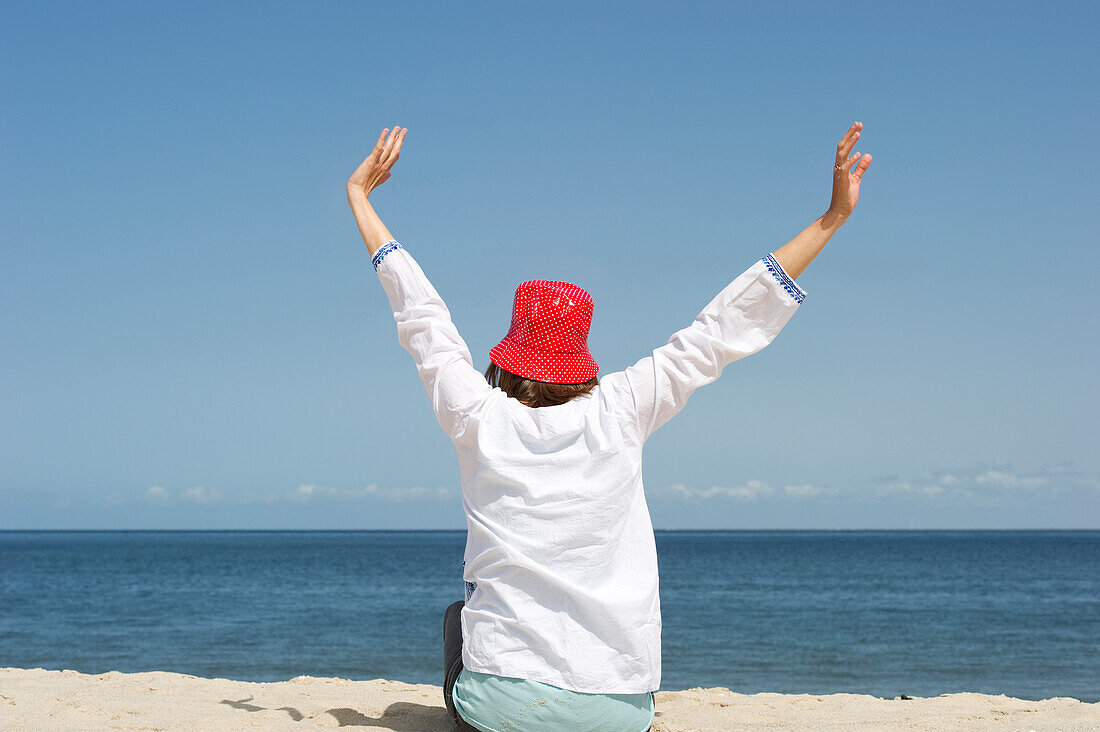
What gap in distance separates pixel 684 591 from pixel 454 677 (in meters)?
30.7

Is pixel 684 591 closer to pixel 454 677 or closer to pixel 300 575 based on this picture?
pixel 300 575

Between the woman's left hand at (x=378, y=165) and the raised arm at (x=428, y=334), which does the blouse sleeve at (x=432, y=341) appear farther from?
the woman's left hand at (x=378, y=165)

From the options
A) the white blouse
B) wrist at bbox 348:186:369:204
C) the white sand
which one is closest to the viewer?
the white blouse

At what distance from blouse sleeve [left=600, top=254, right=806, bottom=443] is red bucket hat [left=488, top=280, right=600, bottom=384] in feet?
0.56

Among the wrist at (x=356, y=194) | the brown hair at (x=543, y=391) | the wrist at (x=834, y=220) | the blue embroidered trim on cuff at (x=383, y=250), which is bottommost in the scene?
the brown hair at (x=543, y=391)

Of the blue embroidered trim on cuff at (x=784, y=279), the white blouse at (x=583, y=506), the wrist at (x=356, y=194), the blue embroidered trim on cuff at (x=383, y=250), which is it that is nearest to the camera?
the white blouse at (x=583, y=506)

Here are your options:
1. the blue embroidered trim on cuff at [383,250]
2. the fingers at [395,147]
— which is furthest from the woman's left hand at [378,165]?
the blue embroidered trim on cuff at [383,250]

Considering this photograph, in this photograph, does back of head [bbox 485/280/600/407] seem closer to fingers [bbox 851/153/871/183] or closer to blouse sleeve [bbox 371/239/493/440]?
blouse sleeve [bbox 371/239/493/440]

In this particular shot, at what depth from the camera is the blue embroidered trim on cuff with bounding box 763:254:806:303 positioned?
268 centimetres

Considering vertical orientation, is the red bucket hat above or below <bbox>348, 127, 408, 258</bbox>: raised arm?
below

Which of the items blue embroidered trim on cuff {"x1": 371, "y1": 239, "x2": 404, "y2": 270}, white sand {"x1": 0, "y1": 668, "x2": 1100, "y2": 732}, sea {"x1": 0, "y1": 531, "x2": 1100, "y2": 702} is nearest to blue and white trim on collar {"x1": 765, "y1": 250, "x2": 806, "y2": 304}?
blue embroidered trim on cuff {"x1": 371, "y1": 239, "x2": 404, "y2": 270}

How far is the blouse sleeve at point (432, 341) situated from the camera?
271 centimetres

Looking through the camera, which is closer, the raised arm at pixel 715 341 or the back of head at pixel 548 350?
the raised arm at pixel 715 341

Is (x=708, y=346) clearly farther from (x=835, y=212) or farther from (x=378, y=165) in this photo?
(x=378, y=165)
